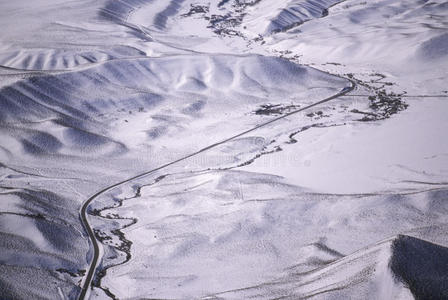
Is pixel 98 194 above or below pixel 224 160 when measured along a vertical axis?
below

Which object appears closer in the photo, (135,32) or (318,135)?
(318,135)

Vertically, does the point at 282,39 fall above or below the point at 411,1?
below

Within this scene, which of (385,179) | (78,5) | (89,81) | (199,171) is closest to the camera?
(385,179)

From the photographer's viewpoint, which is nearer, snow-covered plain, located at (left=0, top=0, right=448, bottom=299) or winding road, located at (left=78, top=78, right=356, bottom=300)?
snow-covered plain, located at (left=0, top=0, right=448, bottom=299)

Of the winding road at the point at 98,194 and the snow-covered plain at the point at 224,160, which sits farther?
the winding road at the point at 98,194

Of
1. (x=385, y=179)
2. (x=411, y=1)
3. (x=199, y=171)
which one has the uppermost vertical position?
(x=411, y=1)

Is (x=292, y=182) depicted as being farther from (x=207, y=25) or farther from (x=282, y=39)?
(x=207, y=25)

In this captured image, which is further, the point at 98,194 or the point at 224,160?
the point at 224,160

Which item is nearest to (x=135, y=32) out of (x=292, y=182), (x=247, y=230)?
(x=292, y=182)
